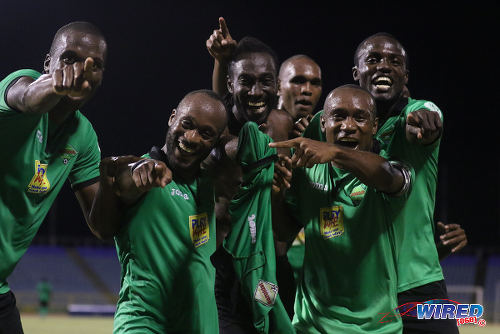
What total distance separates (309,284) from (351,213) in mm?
422

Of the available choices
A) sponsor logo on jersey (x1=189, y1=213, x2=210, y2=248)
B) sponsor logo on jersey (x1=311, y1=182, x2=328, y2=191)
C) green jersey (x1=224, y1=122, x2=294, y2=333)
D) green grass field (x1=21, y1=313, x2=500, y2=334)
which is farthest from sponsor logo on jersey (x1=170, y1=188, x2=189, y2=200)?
green grass field (x1=21, y1=313, x2=500, y2=334)

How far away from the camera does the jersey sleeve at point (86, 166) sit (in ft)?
12.6

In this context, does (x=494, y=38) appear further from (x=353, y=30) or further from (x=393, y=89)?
(x=393, y=89)

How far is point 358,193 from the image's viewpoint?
133 inches

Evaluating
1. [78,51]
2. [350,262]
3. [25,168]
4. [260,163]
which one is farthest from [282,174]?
[25,168]

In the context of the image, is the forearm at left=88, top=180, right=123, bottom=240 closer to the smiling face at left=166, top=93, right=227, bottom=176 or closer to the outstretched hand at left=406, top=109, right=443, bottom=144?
the smiling face at left=166, top=93, right=227, bottom=176

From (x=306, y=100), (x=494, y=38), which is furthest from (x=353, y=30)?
(x=306, y=100)

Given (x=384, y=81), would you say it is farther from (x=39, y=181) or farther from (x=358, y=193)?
(x=39, y=181)

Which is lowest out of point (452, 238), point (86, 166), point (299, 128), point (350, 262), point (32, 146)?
point (452, 238)

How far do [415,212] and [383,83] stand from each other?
787 millimetres

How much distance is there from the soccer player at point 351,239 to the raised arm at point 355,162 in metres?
0.01

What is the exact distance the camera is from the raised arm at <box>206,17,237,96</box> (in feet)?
13.0

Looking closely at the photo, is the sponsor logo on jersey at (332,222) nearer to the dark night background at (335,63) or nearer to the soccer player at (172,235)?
the soccer player at (172,235)

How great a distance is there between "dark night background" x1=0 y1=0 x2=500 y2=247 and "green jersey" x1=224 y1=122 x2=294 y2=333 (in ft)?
59.3
